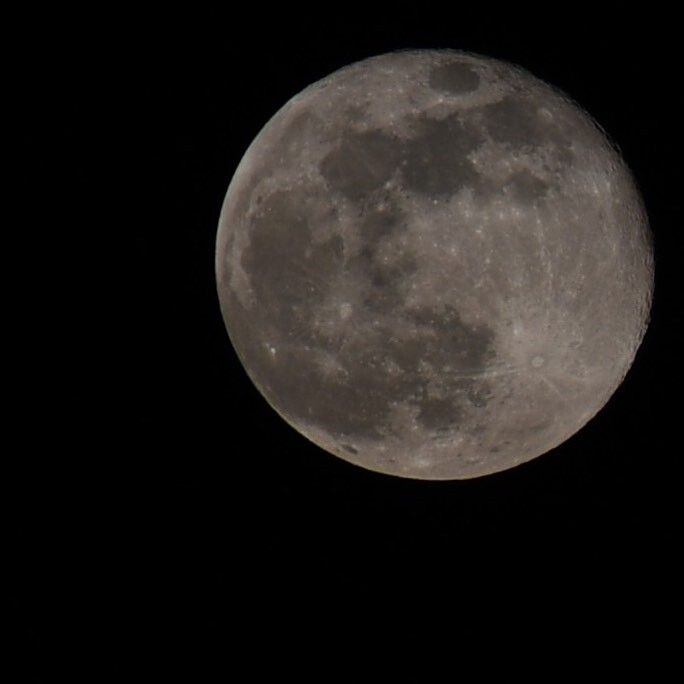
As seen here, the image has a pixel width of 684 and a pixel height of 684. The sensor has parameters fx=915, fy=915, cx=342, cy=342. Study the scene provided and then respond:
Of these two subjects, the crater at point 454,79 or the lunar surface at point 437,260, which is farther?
the crater at point 454,79

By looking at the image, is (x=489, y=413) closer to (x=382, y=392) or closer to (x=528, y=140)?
(x=382, y=392)

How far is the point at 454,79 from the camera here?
17.4ft

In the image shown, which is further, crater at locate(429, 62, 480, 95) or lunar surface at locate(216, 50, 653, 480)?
crater at locate(429, 62, 480, 95)

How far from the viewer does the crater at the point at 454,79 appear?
524cm

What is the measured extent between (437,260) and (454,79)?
116 centimetres

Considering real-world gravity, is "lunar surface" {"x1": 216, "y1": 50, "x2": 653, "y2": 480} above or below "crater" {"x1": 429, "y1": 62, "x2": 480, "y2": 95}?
below

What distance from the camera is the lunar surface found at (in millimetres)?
4941

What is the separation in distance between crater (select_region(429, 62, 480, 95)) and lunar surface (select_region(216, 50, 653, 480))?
11mm

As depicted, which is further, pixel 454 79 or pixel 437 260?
pixel 454 79

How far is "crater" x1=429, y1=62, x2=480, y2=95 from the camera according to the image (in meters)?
5.24

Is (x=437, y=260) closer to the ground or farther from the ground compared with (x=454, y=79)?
closer to the ground

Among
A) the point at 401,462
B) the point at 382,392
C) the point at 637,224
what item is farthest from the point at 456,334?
the point at 637,224

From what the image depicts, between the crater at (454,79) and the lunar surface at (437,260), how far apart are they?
11 mm

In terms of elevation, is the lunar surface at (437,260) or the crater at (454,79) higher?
the crater at (454,79)
